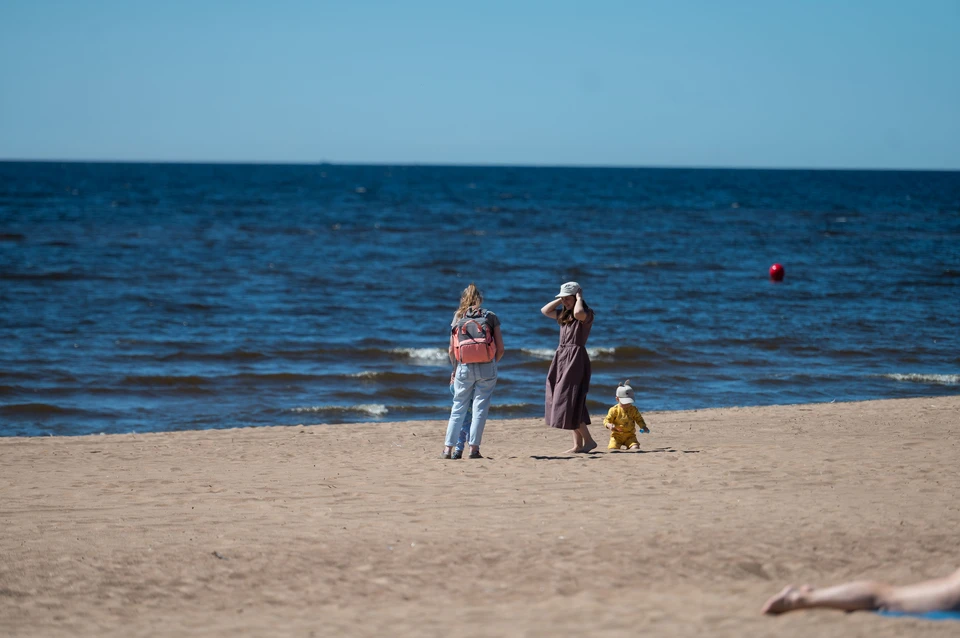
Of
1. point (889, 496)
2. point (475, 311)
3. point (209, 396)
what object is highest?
point (475, 311)

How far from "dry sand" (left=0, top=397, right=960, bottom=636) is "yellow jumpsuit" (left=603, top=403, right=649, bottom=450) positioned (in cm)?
31

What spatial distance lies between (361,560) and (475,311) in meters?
2.96

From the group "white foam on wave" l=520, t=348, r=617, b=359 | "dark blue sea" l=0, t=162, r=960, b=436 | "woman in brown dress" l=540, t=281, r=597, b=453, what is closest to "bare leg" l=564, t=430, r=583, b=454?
"woman in brown dress" l=540, t=281, r=597, b=453

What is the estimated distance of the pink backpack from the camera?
8219 millimetres

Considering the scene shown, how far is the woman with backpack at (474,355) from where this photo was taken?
823cm

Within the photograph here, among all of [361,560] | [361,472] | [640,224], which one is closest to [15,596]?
[361,560]

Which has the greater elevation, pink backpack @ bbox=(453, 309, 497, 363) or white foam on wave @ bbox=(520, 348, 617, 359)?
pink backpack @ bbox=(453, 309, 497, 363)

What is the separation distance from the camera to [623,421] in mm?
9000

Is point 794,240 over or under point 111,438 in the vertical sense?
over

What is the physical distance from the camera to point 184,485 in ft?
26.5

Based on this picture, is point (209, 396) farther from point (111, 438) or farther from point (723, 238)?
point (723, 238)

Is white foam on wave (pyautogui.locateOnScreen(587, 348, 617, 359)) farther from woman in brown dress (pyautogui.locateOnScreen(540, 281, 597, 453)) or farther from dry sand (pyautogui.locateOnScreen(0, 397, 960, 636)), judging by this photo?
woman in brown dress (pyautogui.locateOnScreen(540, 281, 597, 453))

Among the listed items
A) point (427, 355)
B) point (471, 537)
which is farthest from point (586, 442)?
point (427, 355)

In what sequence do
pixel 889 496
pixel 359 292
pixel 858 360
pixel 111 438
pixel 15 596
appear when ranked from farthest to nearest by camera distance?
pixel 359 292
pixel 858 360
pixel 111 438
pixel 889 496
pixel 15 596
